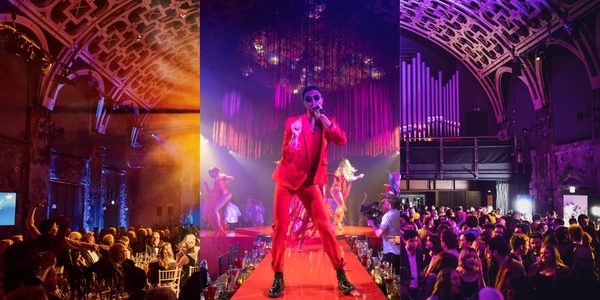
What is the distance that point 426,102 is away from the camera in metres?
14.2

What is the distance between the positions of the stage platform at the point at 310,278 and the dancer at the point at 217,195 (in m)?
0.71

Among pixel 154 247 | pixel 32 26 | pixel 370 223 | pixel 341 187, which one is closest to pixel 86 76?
pixel 32 26

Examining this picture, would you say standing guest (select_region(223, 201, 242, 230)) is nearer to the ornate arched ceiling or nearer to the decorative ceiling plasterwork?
the decorative ceiling plasterwork

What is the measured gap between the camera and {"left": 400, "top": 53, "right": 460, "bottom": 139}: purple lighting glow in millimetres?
14031

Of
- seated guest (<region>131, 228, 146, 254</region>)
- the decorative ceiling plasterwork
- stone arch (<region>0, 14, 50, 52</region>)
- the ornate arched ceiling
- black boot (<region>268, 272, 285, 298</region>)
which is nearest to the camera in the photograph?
black boot (<region>268, 272, 285, 298</region>)

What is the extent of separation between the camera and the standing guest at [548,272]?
205 inches

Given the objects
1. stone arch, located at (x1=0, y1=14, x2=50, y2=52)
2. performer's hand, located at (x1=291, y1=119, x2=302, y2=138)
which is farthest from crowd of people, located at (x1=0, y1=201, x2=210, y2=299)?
stone arch, located at (x1=0, y1=14, x2=50, y2=52)

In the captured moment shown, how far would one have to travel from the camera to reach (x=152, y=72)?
12.7 metres

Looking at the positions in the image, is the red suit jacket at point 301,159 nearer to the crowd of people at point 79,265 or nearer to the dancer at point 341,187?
the dancer at point 341,187

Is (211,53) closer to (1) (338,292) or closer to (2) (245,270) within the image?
(2) (245,270)

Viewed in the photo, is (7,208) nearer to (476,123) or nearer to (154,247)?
(154,247)

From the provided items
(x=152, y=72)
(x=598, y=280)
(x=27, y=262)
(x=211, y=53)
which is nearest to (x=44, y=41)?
(x=152, y=72)

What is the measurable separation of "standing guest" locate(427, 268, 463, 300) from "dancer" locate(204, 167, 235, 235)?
2445 millimetres

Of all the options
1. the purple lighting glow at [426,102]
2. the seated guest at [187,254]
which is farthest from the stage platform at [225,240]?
the purple lighting glow at [426,102]
